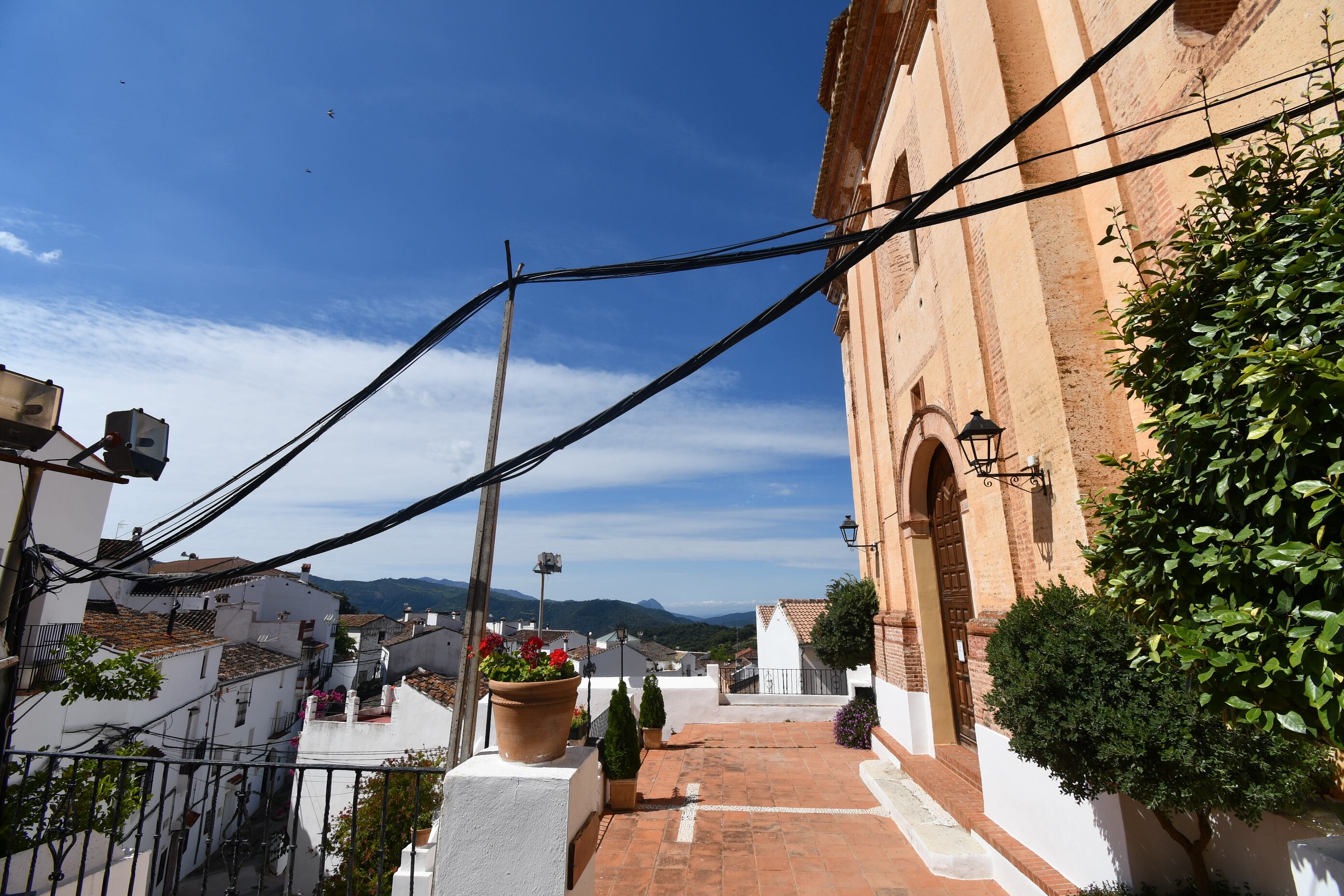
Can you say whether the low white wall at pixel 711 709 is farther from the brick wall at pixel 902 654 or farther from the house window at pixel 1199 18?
the house window at pixel 1199 18

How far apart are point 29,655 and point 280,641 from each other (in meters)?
23.4

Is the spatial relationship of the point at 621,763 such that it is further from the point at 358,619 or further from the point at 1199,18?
the point at 358,619

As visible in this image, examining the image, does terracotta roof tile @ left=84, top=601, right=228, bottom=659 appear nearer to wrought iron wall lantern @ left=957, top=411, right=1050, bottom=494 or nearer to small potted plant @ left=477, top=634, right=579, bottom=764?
small potted plant @ left=477, top=634, right=579, bottom=764

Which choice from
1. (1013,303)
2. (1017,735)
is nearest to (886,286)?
(1013,303)

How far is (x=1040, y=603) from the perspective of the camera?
4570mm

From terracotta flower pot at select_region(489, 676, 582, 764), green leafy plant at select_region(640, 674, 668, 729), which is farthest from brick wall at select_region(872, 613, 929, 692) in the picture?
terracotta flower pot at select_region(489, 676, 582, 764)

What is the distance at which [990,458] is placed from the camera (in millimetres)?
6152

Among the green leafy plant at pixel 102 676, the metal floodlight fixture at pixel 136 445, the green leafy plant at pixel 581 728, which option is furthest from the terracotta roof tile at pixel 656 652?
the metal floodlight fixture at pixel 136 445

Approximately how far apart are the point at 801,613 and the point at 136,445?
2892 centimetres

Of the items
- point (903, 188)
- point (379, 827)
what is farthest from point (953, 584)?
point (379, 827)

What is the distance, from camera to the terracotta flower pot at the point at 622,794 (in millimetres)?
7965

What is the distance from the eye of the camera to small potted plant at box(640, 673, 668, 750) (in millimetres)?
11789

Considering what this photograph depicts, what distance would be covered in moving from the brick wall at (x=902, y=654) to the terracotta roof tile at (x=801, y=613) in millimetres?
18294

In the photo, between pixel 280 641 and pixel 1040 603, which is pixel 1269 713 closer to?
pixel 1040 603
